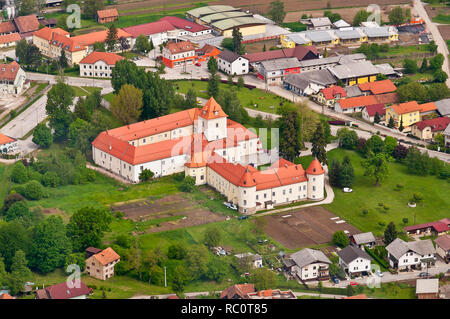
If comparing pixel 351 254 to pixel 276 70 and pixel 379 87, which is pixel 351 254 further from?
pixel 276 70

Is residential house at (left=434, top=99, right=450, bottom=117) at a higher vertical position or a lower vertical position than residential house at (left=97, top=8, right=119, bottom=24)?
lower

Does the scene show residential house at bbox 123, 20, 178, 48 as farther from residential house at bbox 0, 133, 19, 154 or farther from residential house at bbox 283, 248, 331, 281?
residential house at bbox 283, 248, 331, 281

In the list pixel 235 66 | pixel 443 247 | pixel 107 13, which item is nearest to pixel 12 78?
pixel 235 66

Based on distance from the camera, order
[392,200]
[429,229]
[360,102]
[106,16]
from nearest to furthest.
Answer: [429,229]
[392,200]
[360,102]
[106,16]

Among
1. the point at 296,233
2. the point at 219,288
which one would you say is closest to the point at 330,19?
the point at 296,233

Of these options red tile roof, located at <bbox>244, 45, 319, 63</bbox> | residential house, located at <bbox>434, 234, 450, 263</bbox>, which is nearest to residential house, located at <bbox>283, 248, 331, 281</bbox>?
residential house, located at <bbox>434, 234, 450, 263</bbox>

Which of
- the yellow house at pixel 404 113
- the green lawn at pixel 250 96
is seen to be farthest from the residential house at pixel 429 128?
the green lawn at pixel 250 96
